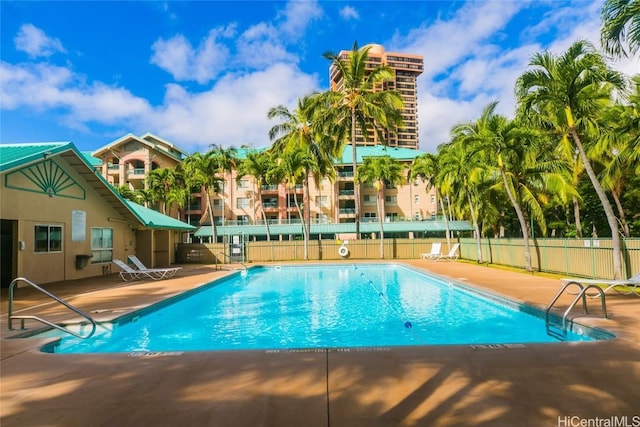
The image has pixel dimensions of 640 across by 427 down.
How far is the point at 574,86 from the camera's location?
12703mm

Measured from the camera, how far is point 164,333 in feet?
28.3

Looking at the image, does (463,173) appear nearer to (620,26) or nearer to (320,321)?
(620,26)

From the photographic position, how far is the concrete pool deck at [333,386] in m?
3.48

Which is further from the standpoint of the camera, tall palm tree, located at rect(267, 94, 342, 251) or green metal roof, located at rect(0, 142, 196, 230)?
tall palm tree, located at rect(267, 94, 342, 251)

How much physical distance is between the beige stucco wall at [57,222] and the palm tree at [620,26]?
17.6 meters

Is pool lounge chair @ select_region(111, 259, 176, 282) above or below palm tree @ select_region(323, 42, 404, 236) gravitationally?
below

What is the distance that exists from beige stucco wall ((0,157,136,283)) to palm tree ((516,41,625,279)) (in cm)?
1789

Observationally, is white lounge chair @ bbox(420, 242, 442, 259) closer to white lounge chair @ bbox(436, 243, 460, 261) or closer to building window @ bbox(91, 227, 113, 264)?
white lounge chair @ bbox(436, 243, 460, 261)

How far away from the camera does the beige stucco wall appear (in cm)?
1303

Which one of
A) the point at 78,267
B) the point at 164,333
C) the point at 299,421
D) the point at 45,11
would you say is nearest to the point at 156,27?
the point at 45,11

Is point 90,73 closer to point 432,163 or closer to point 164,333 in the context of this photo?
point 164,333

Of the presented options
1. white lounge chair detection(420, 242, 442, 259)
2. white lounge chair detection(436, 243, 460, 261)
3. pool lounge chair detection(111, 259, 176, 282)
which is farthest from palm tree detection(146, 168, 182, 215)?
white lounge chair detection(436, 243, 460, 261)

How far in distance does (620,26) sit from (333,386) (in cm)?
1001

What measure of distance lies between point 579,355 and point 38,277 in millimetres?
16610
